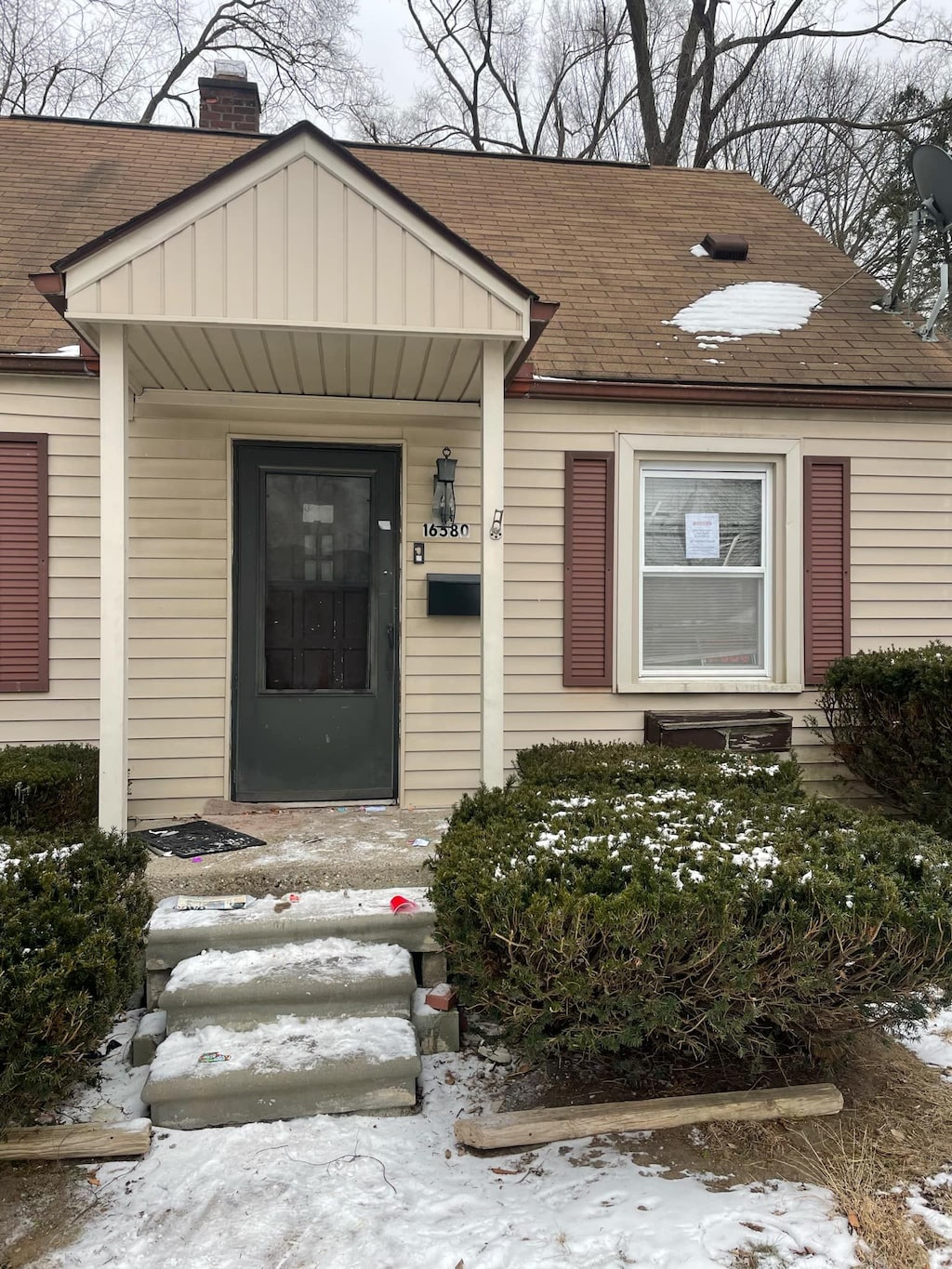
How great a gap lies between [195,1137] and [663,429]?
177 inches

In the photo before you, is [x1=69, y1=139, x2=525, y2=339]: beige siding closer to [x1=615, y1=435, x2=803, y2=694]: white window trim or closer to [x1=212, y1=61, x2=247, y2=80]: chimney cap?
[x1=615, y1=435, x2=803, y2=694]: white window trim

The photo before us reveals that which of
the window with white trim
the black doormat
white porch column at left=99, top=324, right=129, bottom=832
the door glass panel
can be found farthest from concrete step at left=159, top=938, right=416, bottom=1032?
the window with white trim

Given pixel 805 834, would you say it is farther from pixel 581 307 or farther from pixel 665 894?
pixel 581 307

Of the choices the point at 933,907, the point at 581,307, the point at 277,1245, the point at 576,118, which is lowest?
the point at 277,1245

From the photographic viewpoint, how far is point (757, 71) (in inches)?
645

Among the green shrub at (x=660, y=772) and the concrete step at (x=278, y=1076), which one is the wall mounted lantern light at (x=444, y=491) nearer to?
the green shrub at (x=660, y=772)

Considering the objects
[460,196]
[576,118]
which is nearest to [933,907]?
[460,196]

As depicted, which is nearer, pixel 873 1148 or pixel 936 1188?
pixel 936 1188

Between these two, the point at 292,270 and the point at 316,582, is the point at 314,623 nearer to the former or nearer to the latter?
the point at 316,582

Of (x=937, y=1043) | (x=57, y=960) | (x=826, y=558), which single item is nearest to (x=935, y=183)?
(x=826, y=558)

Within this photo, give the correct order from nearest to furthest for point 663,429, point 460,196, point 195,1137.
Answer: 1. point 195,1137
2. point 663,429
3. point 460,196

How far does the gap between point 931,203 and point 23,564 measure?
21.2 feet

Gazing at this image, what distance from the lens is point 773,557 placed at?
5656 millimetres

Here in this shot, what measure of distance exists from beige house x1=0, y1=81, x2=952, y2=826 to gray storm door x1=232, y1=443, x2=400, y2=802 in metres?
0.02
